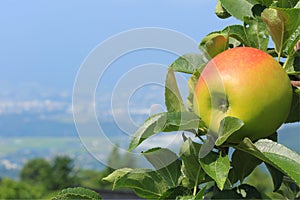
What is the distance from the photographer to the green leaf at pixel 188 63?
0.62 meters

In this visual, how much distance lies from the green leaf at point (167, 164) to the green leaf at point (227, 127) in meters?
0.08

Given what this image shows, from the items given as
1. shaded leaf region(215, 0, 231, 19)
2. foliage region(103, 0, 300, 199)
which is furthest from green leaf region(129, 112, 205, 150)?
shaded leaf region(215, 0, 231, 19)

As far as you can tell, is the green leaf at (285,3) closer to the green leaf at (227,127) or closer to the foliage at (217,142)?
the foliage at (217,142)

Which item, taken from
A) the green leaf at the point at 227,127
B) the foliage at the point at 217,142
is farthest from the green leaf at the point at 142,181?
the green leaf at the point at 227,127

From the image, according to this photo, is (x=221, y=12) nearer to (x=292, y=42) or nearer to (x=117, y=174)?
(x=292, y=42)

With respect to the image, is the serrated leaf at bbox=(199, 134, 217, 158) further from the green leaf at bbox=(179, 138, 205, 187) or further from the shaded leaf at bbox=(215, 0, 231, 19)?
the shaded leaf at bbox=(215, 0, 231, 19)

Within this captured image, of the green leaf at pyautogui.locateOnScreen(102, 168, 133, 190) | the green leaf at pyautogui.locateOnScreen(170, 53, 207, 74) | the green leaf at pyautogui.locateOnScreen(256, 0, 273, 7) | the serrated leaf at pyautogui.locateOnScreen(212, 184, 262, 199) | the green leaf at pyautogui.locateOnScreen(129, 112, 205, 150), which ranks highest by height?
the green leaf at pyautogui.locateOnScreen(256, 0, 273, 7)

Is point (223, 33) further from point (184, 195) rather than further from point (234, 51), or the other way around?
point (184, 195)

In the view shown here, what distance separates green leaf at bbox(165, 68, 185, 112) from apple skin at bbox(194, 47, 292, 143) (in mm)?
26

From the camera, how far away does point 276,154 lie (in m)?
0.54

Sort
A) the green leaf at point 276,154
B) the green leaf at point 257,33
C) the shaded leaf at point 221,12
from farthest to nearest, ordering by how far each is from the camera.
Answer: the shaded leaf at point 221,12 → the green leaf at point 257,33 → the green leaf at point 276,154

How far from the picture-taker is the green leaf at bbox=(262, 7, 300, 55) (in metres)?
0.59

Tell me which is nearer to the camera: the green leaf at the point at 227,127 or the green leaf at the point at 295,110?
the green leaf at the point at 227,127

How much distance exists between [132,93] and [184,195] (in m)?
0.13
